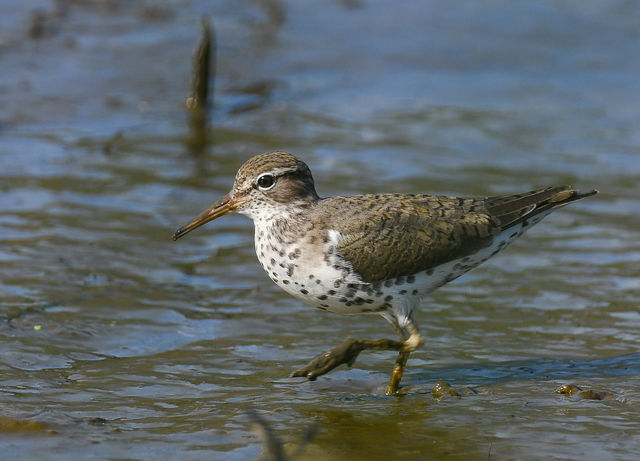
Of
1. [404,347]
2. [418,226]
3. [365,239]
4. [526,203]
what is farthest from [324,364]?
[526,203]

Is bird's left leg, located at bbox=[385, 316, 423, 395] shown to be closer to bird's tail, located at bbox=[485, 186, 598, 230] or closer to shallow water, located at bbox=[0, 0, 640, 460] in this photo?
shallow water, located at bbox=[0, 0, 640, 460]

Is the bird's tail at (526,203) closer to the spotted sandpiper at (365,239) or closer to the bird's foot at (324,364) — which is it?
the spotted sandpiper at (365,239)

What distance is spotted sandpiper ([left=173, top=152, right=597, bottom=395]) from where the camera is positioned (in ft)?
24.3

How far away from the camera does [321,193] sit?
11484 millimetres

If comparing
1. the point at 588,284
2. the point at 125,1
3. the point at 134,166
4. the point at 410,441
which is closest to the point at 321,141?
the point at 134,166

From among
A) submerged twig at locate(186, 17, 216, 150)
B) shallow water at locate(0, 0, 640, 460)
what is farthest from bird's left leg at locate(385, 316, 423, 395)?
submerged twig at locate(186, 17, 216, 150)

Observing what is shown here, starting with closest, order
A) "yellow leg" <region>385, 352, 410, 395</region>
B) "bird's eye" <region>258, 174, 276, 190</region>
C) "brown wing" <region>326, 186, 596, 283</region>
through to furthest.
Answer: "yellow leg" <region>385, 352, 410, 395</region> < "brown wing" <region>326, 186, 596, 283</region> < "bird's eye" <region>258, 174, 276, 190</region>

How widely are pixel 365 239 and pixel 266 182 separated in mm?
939

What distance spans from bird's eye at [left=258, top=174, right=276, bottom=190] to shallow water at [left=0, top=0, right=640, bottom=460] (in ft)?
4.24

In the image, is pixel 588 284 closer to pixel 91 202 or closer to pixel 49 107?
pixel 91 202

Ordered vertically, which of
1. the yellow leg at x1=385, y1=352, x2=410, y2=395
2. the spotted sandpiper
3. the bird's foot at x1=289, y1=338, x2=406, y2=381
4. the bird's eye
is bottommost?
the yellow leg at x1=385, y1=352, x2=410, y2=395

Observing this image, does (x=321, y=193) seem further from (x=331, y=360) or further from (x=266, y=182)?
(x=331, y=360)

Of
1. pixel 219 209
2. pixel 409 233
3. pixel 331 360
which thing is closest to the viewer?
pixel 331 360

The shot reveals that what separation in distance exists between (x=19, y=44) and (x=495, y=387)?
10666 mm
